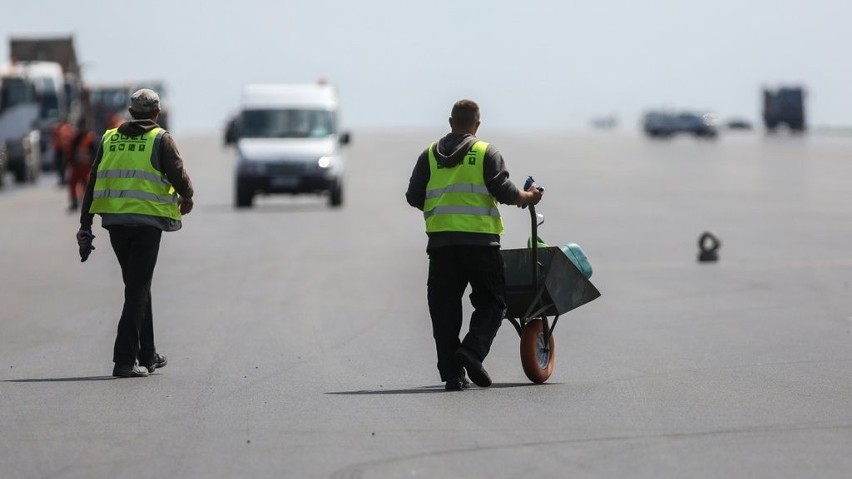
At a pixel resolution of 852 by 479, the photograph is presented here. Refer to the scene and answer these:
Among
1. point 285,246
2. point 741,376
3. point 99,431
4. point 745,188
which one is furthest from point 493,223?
point 745,188

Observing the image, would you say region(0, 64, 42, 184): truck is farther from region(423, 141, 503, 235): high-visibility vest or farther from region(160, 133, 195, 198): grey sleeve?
region(423, 141, 503, 235): high-visibility vest

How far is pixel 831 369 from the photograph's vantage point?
1065 centimetres

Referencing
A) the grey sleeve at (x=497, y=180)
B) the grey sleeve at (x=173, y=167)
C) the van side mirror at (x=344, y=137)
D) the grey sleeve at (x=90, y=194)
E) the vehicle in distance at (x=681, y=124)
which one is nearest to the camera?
the grey sleeve at (x=497, y=180)

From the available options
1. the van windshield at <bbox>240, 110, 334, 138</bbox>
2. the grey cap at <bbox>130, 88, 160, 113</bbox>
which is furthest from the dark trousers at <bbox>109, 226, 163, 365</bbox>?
the van windshield at <bbox>240, 110, 334, 138</bbox>

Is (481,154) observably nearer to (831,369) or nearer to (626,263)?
(831,369)

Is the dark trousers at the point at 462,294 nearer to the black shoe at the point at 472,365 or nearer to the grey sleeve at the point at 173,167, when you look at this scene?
the black shoe at the point at 472,365

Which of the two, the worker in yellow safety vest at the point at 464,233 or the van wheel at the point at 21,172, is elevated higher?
the worker in yellow safety vest at the point at 464,233

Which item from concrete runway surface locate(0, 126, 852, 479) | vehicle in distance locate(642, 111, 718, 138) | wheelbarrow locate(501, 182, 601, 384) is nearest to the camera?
concrete runway surface locate(0, 126, 852, 479)

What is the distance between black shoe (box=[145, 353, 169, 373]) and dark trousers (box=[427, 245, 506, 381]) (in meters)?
1.82

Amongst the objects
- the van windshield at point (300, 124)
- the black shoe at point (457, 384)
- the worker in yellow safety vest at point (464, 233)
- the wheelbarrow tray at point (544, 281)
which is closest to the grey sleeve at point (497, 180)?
the worker in yellow safety vest at point (464, 233)

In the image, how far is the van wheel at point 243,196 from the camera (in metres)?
32.0

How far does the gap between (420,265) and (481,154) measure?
381 inches

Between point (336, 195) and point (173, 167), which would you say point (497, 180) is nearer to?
point (173, 167)

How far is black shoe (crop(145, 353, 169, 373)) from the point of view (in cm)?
1075
